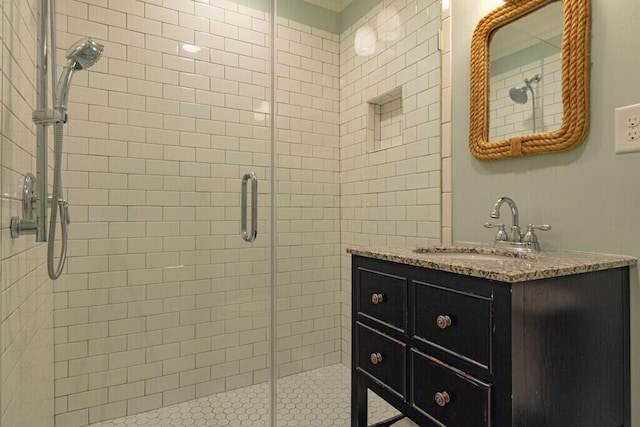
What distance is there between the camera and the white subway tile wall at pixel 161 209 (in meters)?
1.89

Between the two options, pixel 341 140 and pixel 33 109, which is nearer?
pixel 33 109

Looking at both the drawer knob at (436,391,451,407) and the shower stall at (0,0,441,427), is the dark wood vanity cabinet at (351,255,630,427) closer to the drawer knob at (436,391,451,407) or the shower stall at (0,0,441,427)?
the drawer knob at (436,391,451,407)

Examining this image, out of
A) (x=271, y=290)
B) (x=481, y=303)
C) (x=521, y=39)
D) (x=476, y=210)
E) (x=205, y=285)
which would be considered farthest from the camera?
(x=271, y=290)

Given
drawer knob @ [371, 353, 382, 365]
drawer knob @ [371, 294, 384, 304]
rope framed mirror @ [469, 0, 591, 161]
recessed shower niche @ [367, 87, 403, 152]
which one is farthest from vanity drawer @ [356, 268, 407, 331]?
recessed shower niche @ [367, 87, 403, 152]

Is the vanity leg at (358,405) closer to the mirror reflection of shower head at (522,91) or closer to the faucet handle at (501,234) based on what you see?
the faucet handle at (501,234)

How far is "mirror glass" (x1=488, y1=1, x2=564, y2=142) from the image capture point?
4.45 feet

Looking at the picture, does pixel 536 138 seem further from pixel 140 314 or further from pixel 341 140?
pixel 140 314

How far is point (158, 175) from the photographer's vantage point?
2045 mm

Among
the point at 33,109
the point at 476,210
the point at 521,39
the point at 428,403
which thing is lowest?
the point at 428,403

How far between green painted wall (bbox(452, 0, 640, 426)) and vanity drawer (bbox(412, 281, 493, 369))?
1.89 feet

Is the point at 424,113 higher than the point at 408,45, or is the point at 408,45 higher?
the point at 408,45

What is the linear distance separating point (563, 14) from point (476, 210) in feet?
2.59

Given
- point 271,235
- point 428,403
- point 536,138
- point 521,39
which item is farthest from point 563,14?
point 271,235

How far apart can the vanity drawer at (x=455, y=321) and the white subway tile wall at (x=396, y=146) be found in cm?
80
